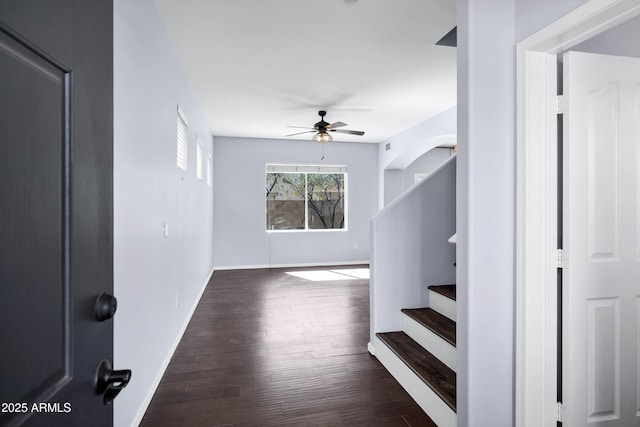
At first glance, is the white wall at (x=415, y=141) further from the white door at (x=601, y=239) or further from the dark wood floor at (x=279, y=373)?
the white door at (x=601, y=239)

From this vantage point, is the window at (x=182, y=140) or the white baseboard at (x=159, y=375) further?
the window at (x=182, y=140)

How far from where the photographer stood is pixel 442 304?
2637mm

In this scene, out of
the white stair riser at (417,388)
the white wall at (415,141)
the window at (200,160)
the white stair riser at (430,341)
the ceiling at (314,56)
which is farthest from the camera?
the white wall at (415,141)

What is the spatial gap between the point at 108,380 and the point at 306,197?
676cm

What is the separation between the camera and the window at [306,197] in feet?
23.9

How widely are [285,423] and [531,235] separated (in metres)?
1.69

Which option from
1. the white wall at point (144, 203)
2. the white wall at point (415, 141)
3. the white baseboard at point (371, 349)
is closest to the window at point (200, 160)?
the white wall at point (144, 203)

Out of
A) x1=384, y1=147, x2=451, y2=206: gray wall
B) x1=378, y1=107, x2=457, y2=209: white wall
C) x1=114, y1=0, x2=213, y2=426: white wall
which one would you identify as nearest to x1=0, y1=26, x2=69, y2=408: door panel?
x1=114, y1=0, x2=213, y2=426: white wall

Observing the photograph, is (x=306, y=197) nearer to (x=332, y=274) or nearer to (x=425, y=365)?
(x=332, y=274)

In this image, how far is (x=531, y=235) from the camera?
5.20 ft

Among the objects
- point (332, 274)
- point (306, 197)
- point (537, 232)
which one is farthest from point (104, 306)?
point (306, 197)

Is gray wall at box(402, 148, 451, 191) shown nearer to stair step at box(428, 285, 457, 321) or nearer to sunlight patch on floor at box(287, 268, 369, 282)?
sunlight patch on floor at box(287, 268, 369, 282)

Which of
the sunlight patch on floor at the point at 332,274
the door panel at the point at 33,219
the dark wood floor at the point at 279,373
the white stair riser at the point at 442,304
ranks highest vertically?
the door panel at the point at 33,219

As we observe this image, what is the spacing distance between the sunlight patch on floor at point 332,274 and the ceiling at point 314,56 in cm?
275
